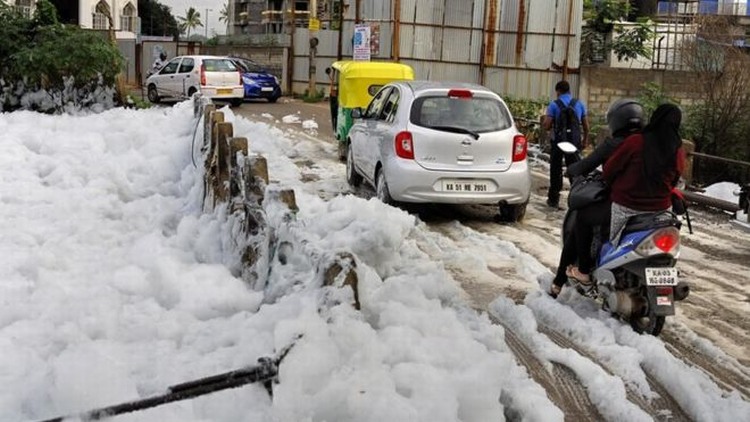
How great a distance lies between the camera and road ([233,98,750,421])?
479 centimetres

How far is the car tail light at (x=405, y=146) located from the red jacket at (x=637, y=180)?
12.4 feet

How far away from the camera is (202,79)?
24578 millimetres

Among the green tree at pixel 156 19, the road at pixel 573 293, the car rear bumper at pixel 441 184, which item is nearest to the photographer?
the road at pixel 573 293

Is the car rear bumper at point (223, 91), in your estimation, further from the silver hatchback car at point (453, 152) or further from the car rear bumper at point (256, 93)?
the silver hatchback car at point (453, 152)

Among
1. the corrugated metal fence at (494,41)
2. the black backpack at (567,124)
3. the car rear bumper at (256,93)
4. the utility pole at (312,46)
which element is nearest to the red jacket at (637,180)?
the black backpack at (567,124)

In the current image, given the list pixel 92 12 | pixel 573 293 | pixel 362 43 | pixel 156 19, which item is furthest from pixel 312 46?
pixel 156 19

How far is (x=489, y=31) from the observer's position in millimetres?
28609

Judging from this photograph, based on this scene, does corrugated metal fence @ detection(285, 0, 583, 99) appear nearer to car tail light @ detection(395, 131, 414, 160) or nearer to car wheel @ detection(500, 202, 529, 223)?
car wheel @ detection(500, 202, 529, 223)

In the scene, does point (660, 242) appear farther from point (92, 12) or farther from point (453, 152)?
point (92, 12)

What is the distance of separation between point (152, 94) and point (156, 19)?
68930mm

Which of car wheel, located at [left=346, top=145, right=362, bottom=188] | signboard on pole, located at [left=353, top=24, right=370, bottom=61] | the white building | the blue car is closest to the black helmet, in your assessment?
car wheel, located at [left=346, top=145, right=362, bottom=188]

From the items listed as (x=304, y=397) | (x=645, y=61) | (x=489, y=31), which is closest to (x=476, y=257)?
(x=304, y=397)

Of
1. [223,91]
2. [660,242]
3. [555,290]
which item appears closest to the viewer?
[660,242]

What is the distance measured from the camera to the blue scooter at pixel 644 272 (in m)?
5.35
